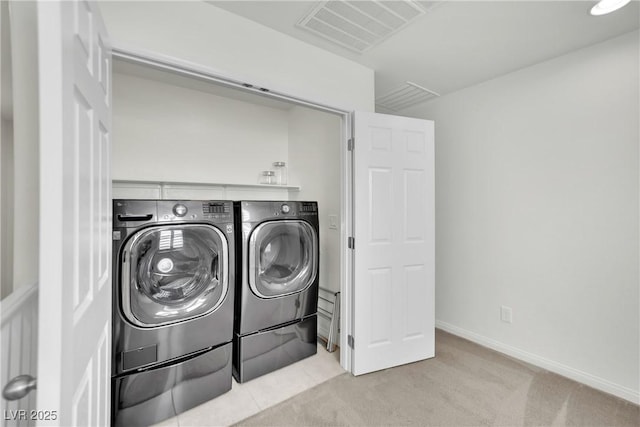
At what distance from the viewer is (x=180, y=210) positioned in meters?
1.78

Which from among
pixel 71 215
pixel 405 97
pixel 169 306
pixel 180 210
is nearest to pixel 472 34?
pixel 405 97

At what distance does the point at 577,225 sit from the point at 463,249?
91 centimetres

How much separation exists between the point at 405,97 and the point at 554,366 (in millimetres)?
2720

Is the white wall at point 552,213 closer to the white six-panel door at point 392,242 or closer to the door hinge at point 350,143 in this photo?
the white six-panel door at point 392,242

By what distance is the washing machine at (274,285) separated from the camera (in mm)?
2086

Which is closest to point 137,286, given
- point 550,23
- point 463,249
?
point 463,249

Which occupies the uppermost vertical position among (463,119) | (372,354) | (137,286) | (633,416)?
(463,119)

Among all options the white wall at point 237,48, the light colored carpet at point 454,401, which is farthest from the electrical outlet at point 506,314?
the white wall at point 237,48

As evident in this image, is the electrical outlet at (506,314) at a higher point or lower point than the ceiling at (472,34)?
lower

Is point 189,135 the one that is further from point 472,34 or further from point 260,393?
point 472,34

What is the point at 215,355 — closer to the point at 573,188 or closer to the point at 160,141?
the point at 160,141

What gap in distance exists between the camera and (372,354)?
2.22 meters

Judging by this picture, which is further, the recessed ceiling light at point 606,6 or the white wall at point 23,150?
the recessed ceiling light at point 606,6

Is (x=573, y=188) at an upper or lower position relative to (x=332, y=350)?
upper
